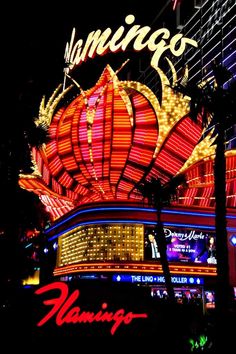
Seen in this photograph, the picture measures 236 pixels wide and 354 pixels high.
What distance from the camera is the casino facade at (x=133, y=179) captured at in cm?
2639

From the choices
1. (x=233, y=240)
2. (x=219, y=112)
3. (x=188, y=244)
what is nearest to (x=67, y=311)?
(x=219, y=112)

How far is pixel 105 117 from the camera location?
2780cm

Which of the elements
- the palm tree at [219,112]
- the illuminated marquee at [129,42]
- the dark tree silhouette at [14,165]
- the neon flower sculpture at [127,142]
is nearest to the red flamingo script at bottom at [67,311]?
the palm tree at [219,112]

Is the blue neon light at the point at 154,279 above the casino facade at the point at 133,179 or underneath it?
underneath

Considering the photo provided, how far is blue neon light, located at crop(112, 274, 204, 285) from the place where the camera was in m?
25.8

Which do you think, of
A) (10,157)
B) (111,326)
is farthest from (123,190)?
(111,326)

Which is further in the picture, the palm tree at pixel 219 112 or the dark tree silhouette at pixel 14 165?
the dark tree silhouette at pixel 14 165

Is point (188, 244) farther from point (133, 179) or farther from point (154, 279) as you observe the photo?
point (133, 179)

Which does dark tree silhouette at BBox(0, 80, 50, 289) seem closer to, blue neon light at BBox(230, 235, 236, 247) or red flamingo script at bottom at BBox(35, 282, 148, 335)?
red flamingo script at bottom at BBox(35, 282, 148, 335)

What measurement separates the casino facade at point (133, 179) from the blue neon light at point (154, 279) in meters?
0.05

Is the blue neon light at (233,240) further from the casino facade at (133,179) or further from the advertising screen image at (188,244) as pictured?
the advertising screen image at (188,244)

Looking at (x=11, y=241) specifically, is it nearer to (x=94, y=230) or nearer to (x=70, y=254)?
(x=94, y=230)

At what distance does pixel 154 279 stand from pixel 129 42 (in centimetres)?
1447

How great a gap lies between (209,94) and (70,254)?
48.8ft
